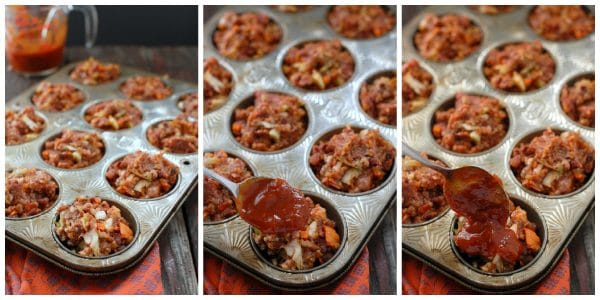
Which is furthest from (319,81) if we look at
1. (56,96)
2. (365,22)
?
(56,96)

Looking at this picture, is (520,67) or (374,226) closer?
(374,226)

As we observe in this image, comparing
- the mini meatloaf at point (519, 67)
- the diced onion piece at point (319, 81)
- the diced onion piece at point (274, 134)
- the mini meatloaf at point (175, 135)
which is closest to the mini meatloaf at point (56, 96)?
the mini meatloaf at point (175, 135)

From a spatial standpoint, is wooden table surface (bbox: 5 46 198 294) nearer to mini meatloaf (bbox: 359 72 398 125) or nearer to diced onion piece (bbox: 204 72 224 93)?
diced onion piece (bbox: 204 72 224 93)

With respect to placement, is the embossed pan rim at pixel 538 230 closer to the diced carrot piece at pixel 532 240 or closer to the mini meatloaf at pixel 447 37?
the diced carrot piece at pixel 532 240

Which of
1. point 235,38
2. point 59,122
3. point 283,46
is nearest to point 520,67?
point 283,46

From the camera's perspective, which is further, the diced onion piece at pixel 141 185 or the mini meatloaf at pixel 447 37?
the mini meatloaf at pixel 447 37

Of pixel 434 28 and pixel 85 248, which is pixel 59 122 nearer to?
pixel 85 248
